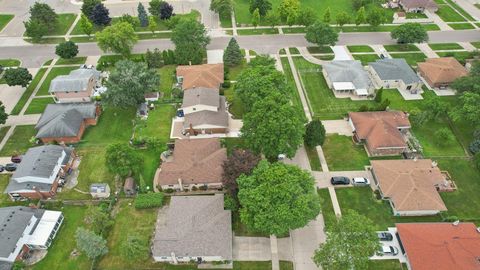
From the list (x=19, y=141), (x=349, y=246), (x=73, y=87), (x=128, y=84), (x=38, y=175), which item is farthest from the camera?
(x=73, y=87)

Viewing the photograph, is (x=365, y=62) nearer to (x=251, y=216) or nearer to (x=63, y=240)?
(x=251, y=216)

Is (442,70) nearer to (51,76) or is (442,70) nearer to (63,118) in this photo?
(63,118)

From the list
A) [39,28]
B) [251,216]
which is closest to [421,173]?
[251,216]

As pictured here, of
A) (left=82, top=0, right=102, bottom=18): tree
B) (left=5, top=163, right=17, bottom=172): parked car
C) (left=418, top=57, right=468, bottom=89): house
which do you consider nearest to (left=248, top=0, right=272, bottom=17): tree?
(left=82, top=0, right=102, bottom=18): tree

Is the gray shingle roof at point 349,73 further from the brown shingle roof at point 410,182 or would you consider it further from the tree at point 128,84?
the tree at point 128,84

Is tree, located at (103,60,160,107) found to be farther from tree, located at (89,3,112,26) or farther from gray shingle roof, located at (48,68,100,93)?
tree, located at (89,3,112,26)

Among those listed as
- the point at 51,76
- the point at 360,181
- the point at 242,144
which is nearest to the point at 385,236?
the point at 360,181
